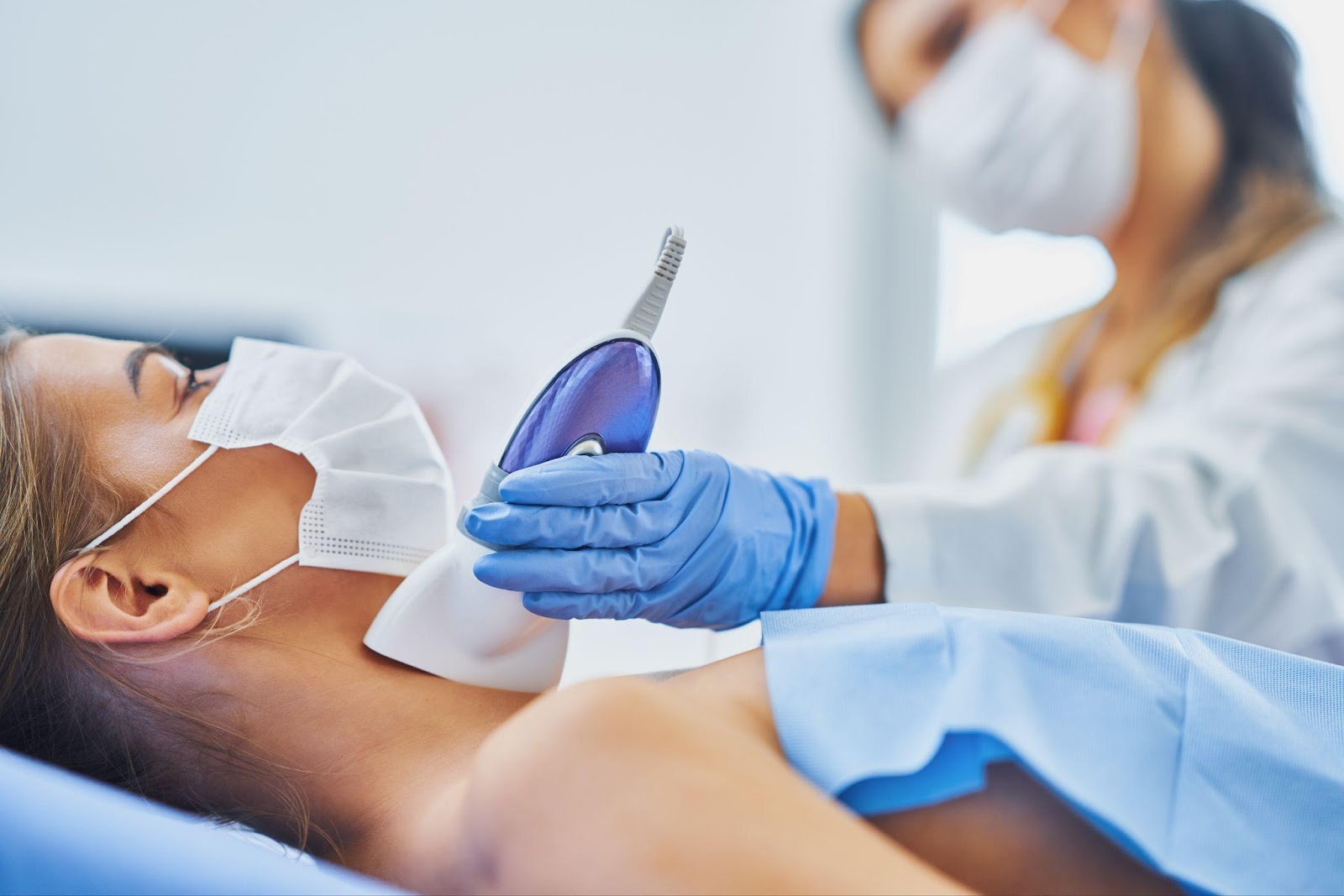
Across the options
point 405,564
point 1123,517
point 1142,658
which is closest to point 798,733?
point 1142,658

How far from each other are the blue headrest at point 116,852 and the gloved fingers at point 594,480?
349 mm

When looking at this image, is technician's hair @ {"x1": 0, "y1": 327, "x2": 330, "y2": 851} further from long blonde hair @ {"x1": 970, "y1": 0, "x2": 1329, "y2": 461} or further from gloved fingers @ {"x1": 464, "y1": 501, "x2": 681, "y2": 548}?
long blonde hair @ {"x1": 970, "y1": 0, "x2": 1329, "y2": 461}

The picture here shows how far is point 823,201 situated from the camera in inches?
109

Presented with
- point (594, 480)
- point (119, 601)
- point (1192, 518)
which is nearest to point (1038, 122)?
point (1192, 518)

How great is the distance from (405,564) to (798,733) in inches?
18.5

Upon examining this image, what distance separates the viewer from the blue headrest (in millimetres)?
644

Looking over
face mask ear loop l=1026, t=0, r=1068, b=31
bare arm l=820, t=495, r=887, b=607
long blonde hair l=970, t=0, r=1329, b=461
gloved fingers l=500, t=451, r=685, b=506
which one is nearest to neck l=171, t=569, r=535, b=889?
gloved fingers l=500, t=451, r=685, b=506

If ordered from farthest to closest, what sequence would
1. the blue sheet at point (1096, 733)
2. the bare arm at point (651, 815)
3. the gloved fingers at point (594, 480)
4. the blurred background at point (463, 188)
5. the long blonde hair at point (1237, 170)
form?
the long blonde hair at point (1237, 170) → the blurred background at point (463, 188) → the gloved fingers at point (594, 480) → the blue sheet at point (1096, 733) → the bare arm at point (651, 815)

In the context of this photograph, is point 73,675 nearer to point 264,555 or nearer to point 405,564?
point 264,555

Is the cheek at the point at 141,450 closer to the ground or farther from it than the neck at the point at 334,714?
farther from it

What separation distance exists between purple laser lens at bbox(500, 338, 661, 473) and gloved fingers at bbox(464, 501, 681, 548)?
5 centimetres

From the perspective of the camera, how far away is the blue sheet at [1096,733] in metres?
0.73

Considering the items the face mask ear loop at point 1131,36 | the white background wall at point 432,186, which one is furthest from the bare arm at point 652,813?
the face mask ear loop at point 1131,36

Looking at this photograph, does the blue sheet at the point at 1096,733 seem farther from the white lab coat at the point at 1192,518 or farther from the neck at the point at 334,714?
the white lab coat at the point at 1192,518
